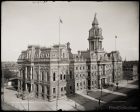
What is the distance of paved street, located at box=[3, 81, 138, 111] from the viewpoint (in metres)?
21.9

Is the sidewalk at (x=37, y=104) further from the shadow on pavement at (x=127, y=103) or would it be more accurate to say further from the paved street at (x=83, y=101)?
the shadow on pavement at (x=127, y=103)

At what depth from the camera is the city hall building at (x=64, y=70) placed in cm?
2509

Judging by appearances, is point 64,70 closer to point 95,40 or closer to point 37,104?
point 37,104

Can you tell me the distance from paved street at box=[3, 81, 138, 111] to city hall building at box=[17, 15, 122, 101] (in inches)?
42.6

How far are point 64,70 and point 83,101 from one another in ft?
16.8

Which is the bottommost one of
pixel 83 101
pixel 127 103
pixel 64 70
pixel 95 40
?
pixel 83 101

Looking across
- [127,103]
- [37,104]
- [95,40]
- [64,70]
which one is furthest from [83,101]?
[95,40]

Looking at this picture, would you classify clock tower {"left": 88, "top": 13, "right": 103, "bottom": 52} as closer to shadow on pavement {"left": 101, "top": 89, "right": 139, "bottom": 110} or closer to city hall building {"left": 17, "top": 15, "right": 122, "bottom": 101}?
city hall building {"left": 17, "top": 15, "right": 122, "bottom": 101}

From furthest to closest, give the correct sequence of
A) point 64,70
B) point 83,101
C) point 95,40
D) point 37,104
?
point 95,40 → point 64,70 → point 83,101 → point 37,104

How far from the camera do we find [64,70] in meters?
25.5

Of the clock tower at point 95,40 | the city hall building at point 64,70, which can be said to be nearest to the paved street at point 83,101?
the city hall building at point 64,70

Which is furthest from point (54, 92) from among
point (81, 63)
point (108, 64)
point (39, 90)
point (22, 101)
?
point (108, 64)

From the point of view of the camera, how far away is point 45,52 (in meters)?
25.8

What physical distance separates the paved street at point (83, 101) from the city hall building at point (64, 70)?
1.08 meters
